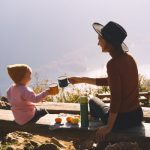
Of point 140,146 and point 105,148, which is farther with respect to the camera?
point 105,148

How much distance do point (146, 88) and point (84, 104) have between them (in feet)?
29.7

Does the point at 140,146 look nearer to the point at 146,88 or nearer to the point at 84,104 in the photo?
the point at 84,104

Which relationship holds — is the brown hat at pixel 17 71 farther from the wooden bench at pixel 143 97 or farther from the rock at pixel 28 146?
the wooden bench at pixel 143 97

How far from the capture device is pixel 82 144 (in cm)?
839

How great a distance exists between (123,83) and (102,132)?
2.56 feet

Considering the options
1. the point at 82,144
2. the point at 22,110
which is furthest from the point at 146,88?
the point at 22,110

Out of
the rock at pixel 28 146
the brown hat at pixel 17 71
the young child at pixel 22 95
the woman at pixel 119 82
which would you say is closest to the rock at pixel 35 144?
the rock at pixel 28 146

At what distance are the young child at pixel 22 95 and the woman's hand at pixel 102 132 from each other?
3.93ft

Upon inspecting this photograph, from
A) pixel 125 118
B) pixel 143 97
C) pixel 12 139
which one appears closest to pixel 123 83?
pixel 125 118

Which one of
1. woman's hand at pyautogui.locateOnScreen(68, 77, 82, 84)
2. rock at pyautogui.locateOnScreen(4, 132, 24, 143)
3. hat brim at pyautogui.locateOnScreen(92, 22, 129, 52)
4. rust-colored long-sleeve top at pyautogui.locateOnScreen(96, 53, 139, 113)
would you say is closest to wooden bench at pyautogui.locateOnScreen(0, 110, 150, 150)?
rock at pyautogui.locateOnScreen(4, 132, 24, 143)

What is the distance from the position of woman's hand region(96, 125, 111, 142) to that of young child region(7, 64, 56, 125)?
1.20 m

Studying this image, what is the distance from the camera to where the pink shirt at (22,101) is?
23.9ft

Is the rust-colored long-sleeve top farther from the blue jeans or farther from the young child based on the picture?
the young child

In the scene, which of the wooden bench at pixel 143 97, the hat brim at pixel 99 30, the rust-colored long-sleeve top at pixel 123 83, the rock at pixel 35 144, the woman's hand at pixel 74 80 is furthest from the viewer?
the wooden bench at pixel 143 97
